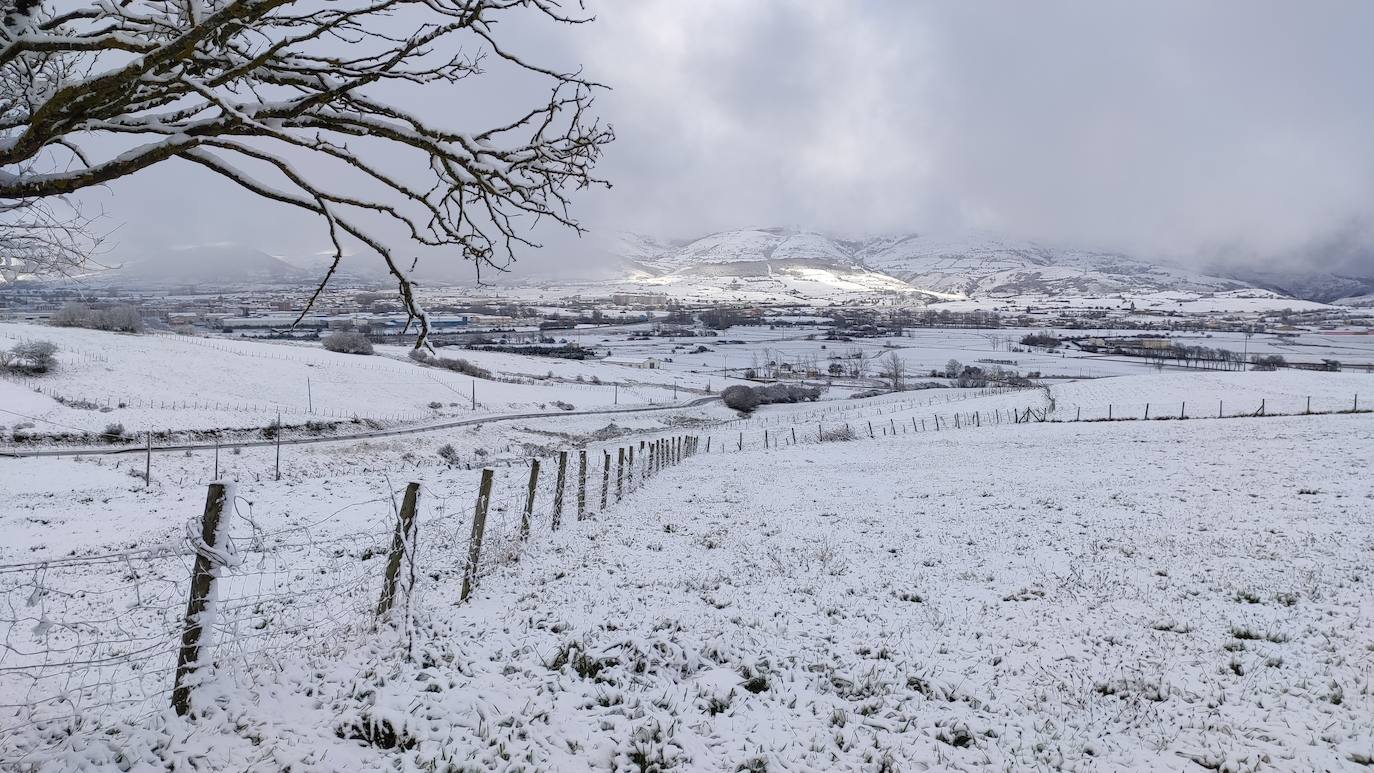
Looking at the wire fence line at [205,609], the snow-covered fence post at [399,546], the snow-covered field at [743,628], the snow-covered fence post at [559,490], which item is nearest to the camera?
the wire fence line at [205,609]

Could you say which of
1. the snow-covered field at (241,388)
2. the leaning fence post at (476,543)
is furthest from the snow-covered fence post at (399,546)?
the snow-covered field at (241,388)

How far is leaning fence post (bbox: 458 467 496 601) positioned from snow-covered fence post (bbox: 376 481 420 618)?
1326 millimetres

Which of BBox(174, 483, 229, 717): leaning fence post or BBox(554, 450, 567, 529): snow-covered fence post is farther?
BBox(554, 450, 567, 529): snow-covered fence post

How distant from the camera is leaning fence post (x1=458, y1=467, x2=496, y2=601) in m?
8.33

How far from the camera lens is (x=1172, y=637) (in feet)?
24.6

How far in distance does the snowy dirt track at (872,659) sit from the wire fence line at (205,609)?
1.37 ft

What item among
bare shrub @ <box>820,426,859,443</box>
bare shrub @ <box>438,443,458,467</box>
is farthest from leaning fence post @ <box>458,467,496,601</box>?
bare shrub @ <box>820,426,859,443</box>

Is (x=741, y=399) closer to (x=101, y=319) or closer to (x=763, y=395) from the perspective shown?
(x=763, y=395)

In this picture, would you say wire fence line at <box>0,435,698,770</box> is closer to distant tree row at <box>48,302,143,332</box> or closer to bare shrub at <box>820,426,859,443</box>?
bare shrub at <box>820,426,859,443</box>

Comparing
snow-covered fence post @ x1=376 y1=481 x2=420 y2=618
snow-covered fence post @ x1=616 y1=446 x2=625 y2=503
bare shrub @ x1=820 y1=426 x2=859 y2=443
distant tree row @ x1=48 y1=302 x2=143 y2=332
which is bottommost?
bare shrub @ x1=820 y1=426 x2=859 y2=443

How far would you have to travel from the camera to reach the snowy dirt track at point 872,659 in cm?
523

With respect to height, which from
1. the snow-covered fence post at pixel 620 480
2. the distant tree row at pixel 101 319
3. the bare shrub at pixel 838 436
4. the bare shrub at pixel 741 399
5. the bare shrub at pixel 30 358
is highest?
the distant tree row at pixel 101 319

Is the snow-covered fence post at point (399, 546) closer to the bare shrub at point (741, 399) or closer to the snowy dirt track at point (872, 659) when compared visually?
the snowy dirt track at point (872, 659)

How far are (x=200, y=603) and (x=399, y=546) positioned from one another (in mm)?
1860
